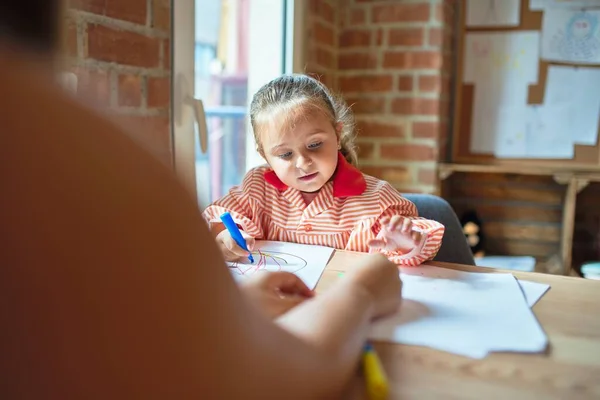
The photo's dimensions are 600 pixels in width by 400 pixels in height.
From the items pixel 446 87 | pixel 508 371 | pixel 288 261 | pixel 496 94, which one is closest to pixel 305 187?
pixel 288 261

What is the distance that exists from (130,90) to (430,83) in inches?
54.7

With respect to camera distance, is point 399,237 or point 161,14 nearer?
point 399,237

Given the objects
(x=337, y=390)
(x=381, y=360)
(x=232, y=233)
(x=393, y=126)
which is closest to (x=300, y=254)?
(x=232, y=233)

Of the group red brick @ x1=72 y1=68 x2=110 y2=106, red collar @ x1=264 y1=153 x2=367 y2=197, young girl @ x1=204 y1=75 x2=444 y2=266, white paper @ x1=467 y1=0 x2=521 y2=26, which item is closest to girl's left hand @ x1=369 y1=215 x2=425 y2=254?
young girl @ x1=204 y1=75 x2=444 y2=266

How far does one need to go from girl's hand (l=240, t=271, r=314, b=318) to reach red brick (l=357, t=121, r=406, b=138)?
1694mm

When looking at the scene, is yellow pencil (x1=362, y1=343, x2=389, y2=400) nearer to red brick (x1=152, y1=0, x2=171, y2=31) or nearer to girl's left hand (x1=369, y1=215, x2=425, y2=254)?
girl's left hand (x1=369, y1=215, x2=425, y2=254)

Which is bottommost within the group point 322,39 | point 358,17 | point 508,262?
point 508,262

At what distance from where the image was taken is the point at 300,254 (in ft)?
3.43

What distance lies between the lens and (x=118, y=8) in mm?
1178

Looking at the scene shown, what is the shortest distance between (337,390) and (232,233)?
581 mm

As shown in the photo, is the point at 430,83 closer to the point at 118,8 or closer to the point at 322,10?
the point at 322,10

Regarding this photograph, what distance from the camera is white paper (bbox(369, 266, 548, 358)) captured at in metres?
0.61

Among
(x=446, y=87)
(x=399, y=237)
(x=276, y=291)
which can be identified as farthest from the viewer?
(x=446, y=87)

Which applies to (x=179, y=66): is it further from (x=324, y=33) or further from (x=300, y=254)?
(x=324, y=33)
